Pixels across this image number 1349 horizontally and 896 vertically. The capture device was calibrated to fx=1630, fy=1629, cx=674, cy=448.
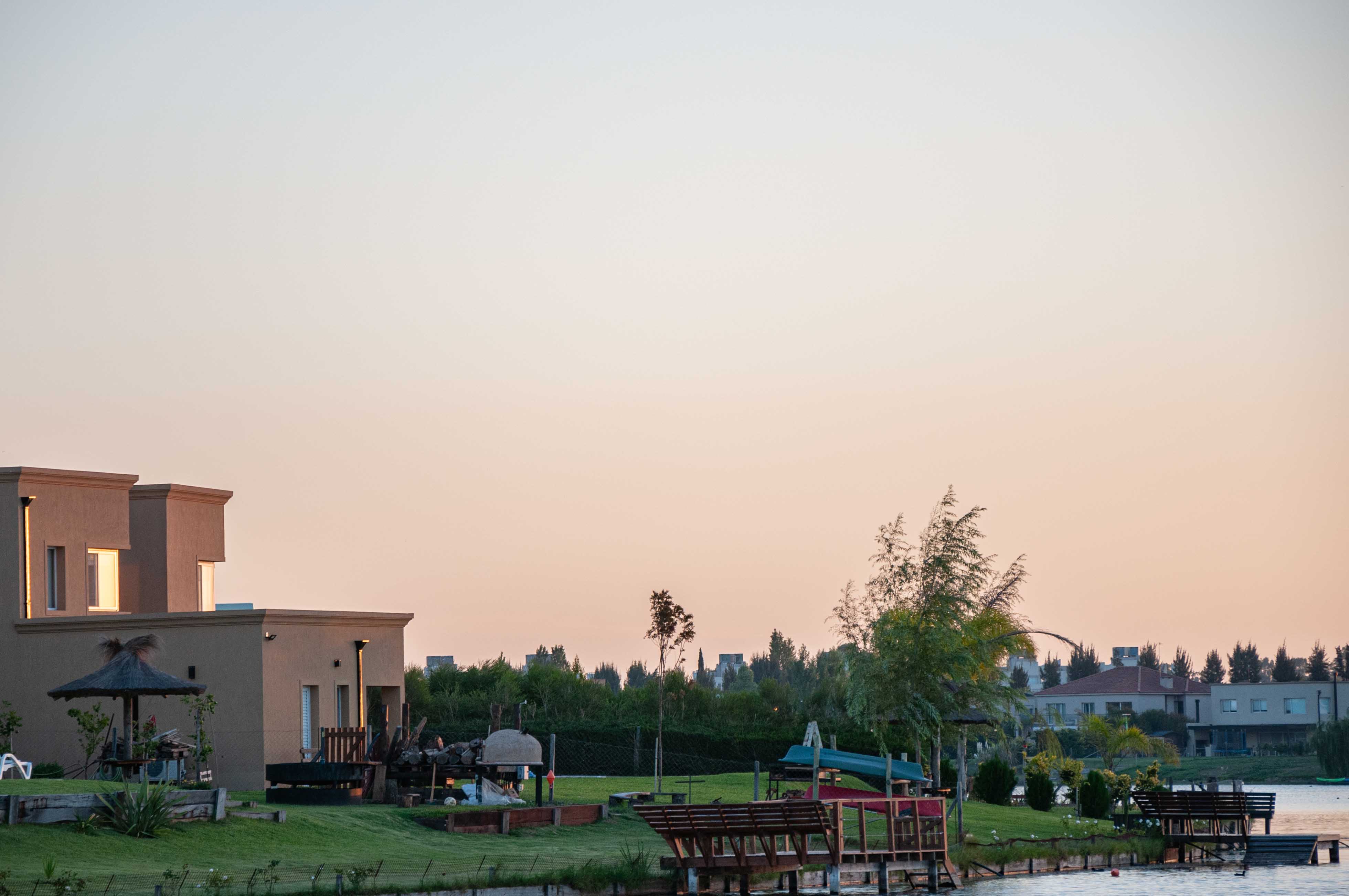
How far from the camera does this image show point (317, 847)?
85.5 ft

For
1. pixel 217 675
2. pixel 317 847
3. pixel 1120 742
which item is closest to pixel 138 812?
pixel 317 847

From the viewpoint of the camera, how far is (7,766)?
32.4m

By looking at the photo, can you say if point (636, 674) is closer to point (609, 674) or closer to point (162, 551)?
point (609, 674)

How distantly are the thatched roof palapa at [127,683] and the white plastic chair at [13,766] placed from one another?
1736 mm

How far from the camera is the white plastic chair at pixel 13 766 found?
3188 cm

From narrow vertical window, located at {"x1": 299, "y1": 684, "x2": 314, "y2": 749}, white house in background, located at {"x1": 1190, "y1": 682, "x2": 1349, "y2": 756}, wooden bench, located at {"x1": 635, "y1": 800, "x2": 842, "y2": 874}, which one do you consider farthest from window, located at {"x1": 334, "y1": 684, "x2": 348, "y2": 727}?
white house in background, located at {"x1": 1190, "y1": 682, "x2": 1349, "y2": 756}

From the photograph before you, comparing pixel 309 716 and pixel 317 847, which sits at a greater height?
pixel 309 716

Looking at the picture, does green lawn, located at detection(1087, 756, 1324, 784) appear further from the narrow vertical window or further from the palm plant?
the narrow vertical window

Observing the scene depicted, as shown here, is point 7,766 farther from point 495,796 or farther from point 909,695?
point 909,695

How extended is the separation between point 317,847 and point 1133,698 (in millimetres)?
103497

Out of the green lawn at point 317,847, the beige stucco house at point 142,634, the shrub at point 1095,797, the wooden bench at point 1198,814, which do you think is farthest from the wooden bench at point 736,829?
the shrub at point 1095,797

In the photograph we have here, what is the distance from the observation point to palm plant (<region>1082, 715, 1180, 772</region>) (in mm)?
54188

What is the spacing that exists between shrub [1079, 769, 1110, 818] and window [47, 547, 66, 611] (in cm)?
2678

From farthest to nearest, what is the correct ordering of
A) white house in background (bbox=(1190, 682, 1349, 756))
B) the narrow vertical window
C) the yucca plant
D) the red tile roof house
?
the red tile roof house, white house in background (bbox=(1190, 682, 1349, 756)), the narrow vertical window, the yucca plant
